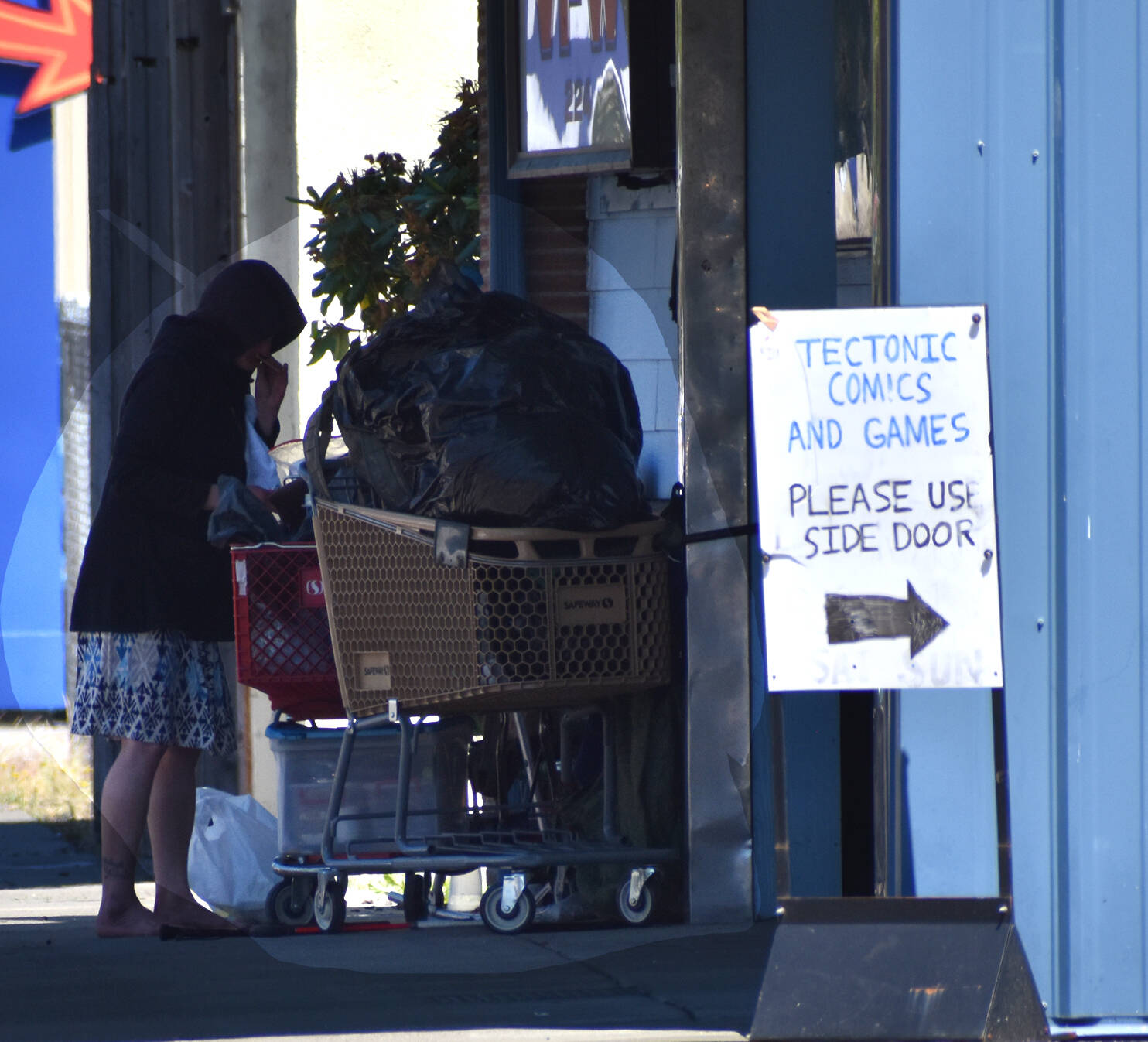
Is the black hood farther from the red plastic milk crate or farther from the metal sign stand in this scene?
the metal sign stand

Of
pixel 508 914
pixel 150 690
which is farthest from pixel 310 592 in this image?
pixel 508 914

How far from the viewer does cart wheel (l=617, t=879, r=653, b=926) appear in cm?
524

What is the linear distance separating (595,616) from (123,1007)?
5.07 feet

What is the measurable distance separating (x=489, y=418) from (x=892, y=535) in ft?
5.60

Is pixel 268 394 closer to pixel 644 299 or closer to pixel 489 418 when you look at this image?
pixel 489 418

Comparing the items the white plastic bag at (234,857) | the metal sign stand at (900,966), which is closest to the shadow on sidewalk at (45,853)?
the white plastic bag at (234,857)

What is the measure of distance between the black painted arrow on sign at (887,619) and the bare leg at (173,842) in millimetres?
2753

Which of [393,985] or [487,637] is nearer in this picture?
[393,985]

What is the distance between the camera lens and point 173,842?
5.70 m

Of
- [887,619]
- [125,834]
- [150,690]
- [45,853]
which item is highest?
[887,619]

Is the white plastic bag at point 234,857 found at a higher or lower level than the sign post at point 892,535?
lower

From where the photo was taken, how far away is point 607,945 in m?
5.01

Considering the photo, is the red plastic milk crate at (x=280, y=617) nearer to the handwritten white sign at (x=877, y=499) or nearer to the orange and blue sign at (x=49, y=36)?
the handwritten white sign at (x=877, y=499)

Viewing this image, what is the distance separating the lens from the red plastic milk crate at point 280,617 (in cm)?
525
